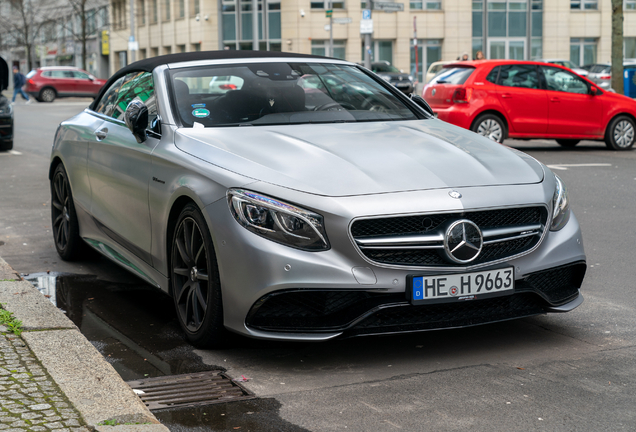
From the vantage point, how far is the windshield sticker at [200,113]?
4.93m

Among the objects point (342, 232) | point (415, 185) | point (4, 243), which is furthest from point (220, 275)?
point (4, 243)

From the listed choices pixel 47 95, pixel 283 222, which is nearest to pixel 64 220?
pixel 283 222

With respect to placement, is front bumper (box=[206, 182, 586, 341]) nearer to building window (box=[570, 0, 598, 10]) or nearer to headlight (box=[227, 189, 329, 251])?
headlight (box=[227, 189, 329, 251])

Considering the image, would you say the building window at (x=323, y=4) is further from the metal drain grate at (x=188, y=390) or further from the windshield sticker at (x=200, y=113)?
the metal drain grate at (x=188, y=390)

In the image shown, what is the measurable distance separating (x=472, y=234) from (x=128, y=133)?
2367 mm

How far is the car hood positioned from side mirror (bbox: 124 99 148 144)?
0.36 m

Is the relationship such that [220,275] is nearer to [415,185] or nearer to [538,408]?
[415,185]

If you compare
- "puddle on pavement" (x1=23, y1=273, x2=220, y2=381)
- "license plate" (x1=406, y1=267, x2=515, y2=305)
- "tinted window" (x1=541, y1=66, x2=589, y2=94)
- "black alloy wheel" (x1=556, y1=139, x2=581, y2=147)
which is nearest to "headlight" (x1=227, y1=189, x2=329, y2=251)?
"license plate" (x1=406, y1=267, x2=515, y2=305)

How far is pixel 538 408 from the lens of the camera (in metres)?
3.50

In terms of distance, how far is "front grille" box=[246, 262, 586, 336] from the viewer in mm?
3867

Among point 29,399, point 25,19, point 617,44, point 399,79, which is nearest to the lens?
point 29,399

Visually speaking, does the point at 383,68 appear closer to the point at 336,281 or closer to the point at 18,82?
the point at 18,82

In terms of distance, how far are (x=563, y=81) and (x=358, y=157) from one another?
12034 millimetres

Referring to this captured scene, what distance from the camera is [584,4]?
54.3 m
